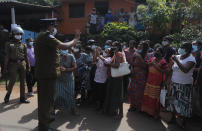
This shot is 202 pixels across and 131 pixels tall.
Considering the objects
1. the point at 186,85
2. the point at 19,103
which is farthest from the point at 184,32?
the point at 19,103

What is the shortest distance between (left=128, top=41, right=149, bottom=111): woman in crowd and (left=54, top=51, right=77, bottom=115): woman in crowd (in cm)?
144

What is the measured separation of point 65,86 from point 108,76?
3.29ft

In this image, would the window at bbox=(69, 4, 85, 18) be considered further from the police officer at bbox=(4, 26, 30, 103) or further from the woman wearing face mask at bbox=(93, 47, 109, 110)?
the woman wearing face mask at bbox=(93, 47, 109, 110)

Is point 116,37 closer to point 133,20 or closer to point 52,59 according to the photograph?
point 133,20

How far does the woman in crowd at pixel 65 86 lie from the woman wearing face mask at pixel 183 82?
7.00 feet

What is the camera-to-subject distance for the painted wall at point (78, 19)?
13086 mm

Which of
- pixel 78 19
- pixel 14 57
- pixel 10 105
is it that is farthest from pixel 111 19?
pixel 10 105

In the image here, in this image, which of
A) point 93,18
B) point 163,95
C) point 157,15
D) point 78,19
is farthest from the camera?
point 78,19

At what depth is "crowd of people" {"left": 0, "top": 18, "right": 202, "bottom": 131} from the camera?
131 inches

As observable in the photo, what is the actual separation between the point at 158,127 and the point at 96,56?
214 cm

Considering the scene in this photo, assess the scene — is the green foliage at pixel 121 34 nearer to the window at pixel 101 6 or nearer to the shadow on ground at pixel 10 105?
the window at pixel 101 6

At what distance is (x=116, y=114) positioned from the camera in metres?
4.29

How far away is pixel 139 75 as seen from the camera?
4332 mm

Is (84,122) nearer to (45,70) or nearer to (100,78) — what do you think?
(100,78)
